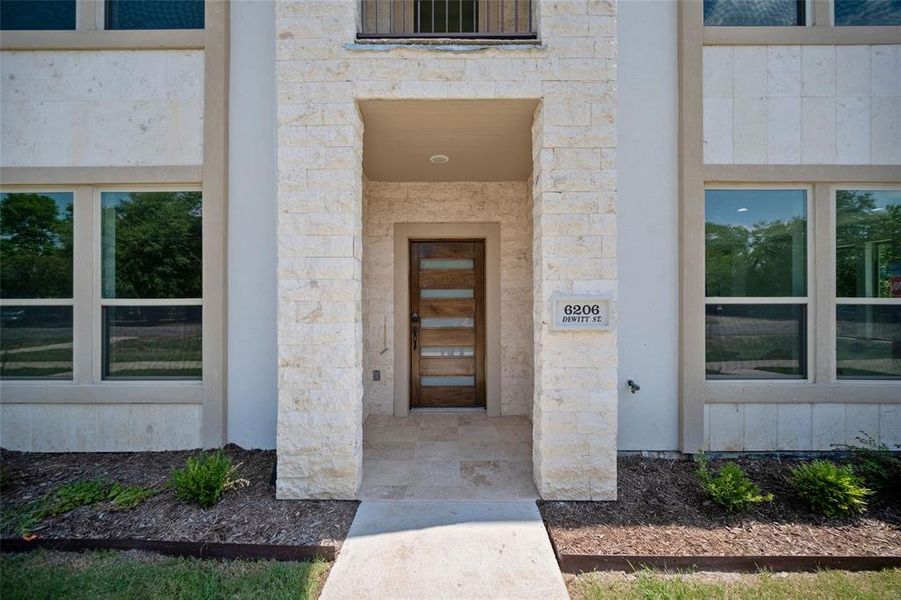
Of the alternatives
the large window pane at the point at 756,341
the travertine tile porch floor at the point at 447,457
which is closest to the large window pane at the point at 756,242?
the large window pane at the point at 756,341

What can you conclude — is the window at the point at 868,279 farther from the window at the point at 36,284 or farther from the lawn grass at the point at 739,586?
the window at the point at 36,284

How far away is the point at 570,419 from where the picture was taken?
3041 millimetres

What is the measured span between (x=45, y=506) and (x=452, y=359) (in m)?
3.80

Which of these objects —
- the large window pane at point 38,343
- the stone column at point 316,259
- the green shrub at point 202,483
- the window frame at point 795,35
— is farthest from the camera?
the large window pane at point 38,343

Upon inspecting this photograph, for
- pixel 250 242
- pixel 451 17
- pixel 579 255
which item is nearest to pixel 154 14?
pixel 250 242

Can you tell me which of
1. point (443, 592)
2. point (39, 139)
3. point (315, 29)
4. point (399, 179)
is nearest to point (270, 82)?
point (315, 29)

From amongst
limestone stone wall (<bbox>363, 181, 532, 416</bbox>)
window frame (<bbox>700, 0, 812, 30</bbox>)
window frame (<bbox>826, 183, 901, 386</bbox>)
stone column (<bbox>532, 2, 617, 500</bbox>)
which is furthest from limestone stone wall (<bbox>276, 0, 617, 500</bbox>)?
window frame (<bbox>826, 183, 901, 386</bbox>)

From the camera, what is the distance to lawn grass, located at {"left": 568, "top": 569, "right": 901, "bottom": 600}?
219 centimetres

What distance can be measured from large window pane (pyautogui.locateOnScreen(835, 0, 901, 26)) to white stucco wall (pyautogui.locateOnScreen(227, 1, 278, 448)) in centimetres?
550

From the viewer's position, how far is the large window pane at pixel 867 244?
3.89 metres

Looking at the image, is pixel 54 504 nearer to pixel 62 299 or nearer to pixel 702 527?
pixel 62 299

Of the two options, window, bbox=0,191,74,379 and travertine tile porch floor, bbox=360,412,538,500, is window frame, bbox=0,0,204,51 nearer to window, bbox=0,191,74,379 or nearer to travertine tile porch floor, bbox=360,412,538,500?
window, bbox=0,191,74,379

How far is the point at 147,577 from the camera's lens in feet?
7.64

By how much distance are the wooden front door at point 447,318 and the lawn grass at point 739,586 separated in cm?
297
